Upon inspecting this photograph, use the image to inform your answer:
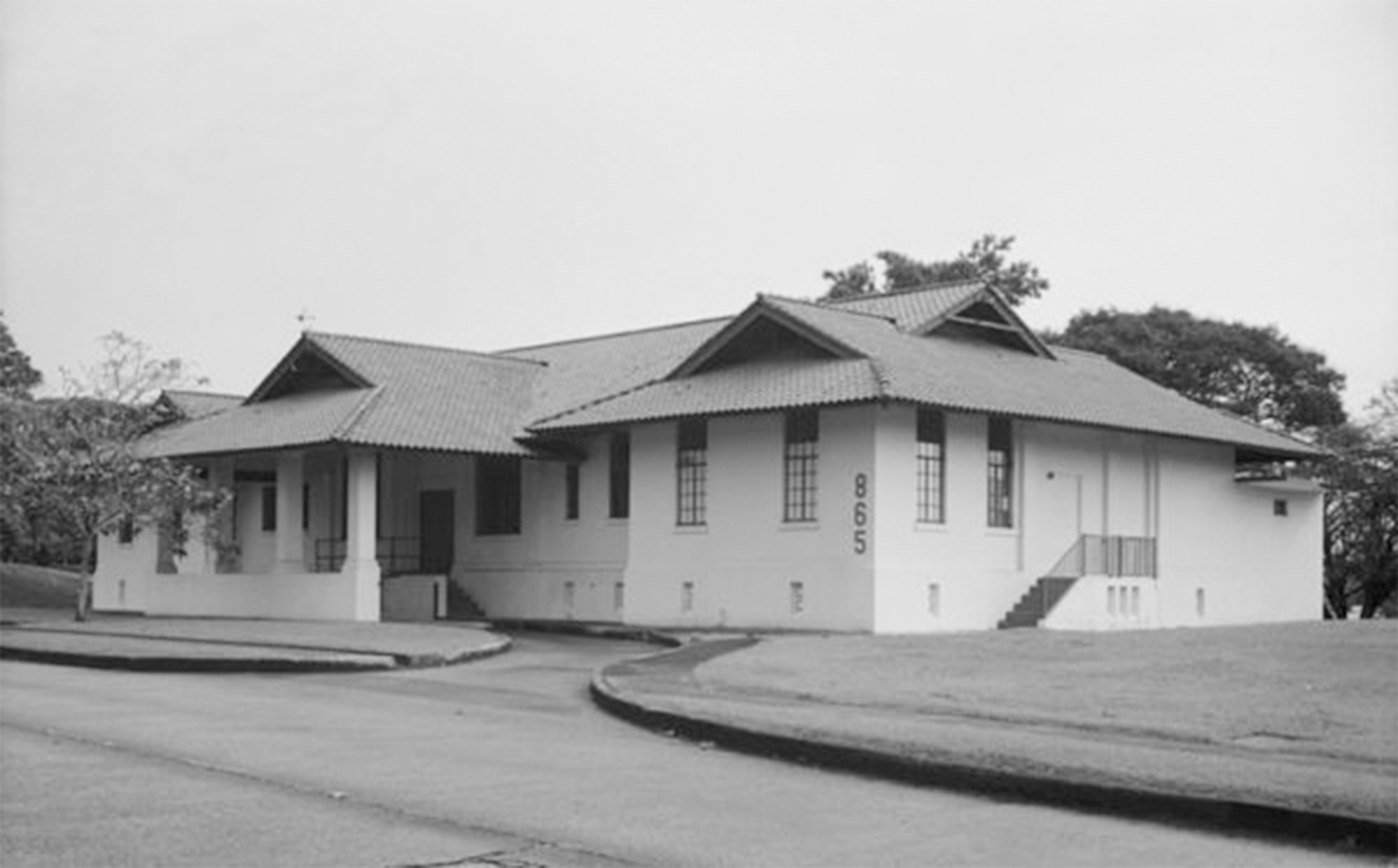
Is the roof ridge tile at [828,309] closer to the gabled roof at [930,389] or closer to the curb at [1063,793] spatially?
the gabled roof at [930,389]

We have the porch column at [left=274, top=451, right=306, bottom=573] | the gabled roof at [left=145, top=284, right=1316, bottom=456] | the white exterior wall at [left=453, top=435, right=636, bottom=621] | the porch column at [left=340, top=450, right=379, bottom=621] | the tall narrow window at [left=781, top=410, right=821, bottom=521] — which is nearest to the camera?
the tall narrow window at [left=781, top=410, right=821, bottom=521]

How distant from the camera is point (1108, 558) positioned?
34344 millimetres

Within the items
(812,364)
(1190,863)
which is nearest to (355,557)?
(812,364)

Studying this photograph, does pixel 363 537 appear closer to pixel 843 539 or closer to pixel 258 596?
pixel 258 596

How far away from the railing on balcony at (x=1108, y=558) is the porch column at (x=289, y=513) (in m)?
15.9

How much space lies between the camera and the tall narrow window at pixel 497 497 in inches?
1506

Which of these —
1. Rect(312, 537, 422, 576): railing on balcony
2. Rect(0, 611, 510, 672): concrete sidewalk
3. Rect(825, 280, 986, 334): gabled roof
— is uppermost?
Rect(825, 280, 986, 334): gabled roof

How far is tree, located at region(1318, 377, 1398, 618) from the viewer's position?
5156cm

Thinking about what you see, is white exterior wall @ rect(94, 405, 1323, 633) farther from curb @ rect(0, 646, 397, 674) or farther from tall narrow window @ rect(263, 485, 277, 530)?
curb @ rect(0, 646, 397, 674)

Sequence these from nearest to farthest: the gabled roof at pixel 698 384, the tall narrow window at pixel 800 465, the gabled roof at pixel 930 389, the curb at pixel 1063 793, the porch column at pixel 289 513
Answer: the curb at pixel 1063 793 → the gabled roof at pixel 930 389 → the tall narrow window at pixel 800 465 → the gabled roof at pixel 698 384 → the porch column at pixel 289 513

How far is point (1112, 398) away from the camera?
36.1 metres

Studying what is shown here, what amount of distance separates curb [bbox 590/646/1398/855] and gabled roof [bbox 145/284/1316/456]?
1530 centimetres

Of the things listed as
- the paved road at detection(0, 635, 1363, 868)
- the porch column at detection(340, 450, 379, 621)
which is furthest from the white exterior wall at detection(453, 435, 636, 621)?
the paved road at detection(0, 635, 1363, 868)

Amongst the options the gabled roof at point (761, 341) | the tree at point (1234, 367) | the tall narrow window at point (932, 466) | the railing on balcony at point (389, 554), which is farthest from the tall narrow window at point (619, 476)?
the tree at point (1234, 367)
